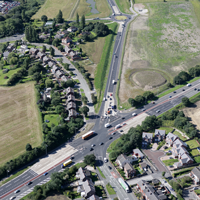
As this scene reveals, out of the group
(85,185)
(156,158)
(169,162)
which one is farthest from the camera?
(156,158)

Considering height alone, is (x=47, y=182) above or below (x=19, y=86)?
below

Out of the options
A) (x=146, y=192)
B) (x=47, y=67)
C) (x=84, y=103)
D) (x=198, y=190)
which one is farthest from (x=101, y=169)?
(x=47, y=67)

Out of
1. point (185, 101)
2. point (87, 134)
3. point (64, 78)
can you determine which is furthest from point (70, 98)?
point (185, 101)

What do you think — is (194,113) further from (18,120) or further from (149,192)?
(18,120)

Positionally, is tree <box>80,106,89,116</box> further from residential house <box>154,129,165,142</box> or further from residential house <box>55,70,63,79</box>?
residential house <box>55,70,63,79</box>

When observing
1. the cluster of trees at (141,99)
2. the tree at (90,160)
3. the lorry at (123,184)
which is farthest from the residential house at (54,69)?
the lorry at (123,184)

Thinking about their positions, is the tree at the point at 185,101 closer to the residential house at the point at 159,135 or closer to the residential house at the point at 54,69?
the residential house at the point at 159,135

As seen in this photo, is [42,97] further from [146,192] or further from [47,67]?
[146,192]
